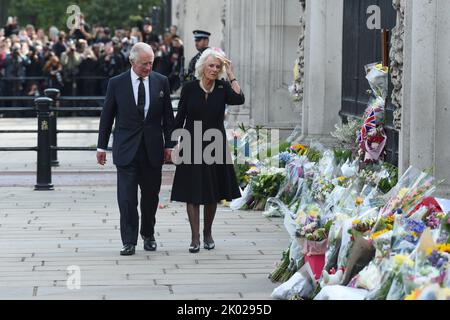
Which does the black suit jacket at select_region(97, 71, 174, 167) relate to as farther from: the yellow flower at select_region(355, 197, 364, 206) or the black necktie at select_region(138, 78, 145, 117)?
the yellow flower at select_region(355, 197, 364, 206)

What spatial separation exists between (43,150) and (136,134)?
20.2 ft

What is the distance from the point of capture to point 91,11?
62375 millimetres

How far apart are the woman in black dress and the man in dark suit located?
0.55 feet

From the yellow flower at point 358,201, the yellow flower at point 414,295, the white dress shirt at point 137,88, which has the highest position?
the white dress shirt at point 137,88

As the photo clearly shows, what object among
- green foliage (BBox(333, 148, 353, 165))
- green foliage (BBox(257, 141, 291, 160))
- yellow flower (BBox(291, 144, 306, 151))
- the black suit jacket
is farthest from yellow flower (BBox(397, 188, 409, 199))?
green foliage (BBox(257, 141, 291, 160))

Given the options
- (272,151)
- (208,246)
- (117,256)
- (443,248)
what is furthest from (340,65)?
(443,248)

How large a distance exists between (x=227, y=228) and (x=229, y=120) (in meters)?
8.94

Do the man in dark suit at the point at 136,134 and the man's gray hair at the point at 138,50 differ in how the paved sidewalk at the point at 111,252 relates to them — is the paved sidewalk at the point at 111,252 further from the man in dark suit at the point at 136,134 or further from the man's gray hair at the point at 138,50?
the man's gray hair at the point at 138,50

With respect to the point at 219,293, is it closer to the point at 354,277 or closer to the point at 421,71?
the point at 354,277

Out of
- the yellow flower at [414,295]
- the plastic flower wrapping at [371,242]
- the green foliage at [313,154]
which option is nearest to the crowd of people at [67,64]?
the green foliage at [313,154]

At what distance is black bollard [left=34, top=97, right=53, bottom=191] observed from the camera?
671 inches

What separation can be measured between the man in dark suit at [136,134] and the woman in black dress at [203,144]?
0.17 m

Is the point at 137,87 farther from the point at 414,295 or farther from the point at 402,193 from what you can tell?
the point at 414,295

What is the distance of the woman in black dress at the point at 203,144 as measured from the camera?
11.4 meters
